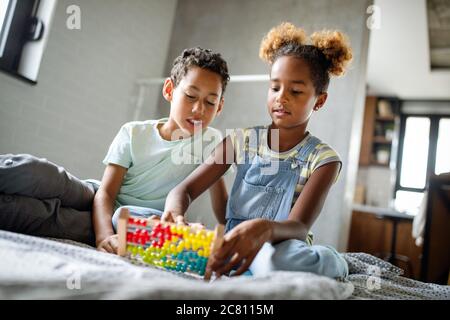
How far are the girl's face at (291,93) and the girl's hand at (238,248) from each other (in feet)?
1.50

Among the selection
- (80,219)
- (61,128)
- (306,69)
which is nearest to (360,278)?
(306,69)

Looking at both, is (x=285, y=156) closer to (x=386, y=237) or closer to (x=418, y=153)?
(x=386, y=237)

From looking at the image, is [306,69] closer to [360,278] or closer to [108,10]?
[360,278]

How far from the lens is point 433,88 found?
4.64 m

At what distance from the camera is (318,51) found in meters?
1.13

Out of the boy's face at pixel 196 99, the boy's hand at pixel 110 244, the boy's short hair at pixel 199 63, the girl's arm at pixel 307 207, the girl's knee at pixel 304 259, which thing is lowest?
the boy's hand at pixel 110 244

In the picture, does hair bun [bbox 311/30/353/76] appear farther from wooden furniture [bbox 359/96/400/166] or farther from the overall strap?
wooden furniture [bbox 359/96/400/166]

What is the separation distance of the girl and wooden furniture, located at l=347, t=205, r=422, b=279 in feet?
9.13

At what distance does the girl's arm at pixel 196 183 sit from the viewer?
882 mm

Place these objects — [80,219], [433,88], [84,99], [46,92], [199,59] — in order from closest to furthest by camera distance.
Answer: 1. [80,219]
2. [199,59]
3. [46,92]
4. [84,99]
5. [433,88]

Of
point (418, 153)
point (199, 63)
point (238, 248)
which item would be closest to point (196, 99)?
point (199, 63)

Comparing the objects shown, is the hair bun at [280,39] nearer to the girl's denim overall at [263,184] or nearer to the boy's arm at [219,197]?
the girl's denim overall at [263,184]

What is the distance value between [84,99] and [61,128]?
0.74 feet

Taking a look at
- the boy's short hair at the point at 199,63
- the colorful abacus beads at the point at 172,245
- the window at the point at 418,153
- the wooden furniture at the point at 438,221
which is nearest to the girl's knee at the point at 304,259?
the colorful abacus beads at the point at 172,245
